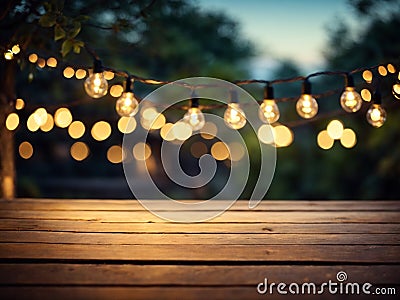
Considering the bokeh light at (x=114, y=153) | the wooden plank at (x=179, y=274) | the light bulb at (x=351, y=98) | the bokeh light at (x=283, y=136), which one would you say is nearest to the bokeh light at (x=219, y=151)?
the bokeh light at (x=114, y=153)

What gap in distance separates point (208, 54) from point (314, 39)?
2322 millimetres

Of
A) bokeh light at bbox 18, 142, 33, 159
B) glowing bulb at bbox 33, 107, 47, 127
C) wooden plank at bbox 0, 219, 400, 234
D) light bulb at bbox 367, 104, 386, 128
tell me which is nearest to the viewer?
wooden plank at bbox 0, 219, 400, 234

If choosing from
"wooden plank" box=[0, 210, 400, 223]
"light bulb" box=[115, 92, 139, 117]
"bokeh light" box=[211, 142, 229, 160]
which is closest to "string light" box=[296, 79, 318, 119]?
"wooden plank" box=[0, 210, 400, 223]

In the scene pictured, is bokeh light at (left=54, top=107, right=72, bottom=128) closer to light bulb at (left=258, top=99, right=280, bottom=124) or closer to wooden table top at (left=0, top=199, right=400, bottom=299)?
wooden table top at (left=0, top=199, right=400, bottom=299)

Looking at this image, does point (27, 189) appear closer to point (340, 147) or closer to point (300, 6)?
point (340, 147)

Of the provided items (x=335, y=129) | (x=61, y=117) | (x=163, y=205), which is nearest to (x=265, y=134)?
(x=335, y=129)

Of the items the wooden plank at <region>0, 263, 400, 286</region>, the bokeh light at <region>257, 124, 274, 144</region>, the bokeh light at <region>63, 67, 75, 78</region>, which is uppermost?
the bokeh light at <region>257, 124, 274, 144</region>

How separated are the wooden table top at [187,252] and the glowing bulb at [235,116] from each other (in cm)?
42

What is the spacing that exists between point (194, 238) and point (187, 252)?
0.50 ft

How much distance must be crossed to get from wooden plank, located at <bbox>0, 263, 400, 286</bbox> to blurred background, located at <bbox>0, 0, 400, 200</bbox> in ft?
9.22

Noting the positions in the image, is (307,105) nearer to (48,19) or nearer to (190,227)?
(190,227)

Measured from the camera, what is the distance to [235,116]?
80.6 inches

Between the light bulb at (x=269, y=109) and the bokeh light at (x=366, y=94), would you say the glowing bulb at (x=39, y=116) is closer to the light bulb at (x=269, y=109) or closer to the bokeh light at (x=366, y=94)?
the light bulb at (x=269, y=109)

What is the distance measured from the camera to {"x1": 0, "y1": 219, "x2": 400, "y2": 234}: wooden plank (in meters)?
1.63
